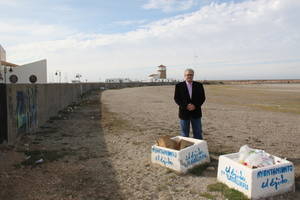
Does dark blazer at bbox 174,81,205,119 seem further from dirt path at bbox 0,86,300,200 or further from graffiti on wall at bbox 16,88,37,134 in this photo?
graffiti on wall at bbox 16,88,37,134

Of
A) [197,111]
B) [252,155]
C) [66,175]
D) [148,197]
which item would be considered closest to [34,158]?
[66,175]

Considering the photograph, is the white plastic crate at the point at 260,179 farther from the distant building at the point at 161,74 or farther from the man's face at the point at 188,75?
the distant building at the point at 161,74

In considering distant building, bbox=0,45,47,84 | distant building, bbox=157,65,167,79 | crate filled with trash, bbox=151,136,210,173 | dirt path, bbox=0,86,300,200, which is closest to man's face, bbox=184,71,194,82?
crate filled with trash, bbox=151,136,210,173

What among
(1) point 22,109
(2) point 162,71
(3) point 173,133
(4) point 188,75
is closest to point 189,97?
(4) point 188,75

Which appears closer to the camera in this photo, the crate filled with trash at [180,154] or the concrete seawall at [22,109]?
the crate filled with trash at [180,154]

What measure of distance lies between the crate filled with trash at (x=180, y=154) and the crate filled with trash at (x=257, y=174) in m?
0.76

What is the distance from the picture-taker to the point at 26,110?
888 centimetres

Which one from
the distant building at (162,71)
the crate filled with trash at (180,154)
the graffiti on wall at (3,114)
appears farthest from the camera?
the distant building at (162,71)

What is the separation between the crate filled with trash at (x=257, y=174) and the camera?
13.0 feet

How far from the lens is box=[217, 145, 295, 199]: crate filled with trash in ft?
13.0

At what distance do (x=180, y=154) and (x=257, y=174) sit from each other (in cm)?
139

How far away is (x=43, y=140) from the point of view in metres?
8.12

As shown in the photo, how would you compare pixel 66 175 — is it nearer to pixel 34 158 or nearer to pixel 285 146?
pixel 34 158

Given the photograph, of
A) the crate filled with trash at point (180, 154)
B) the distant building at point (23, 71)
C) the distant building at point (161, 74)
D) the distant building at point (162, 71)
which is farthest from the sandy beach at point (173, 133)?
the distant building at point (162, 71)
